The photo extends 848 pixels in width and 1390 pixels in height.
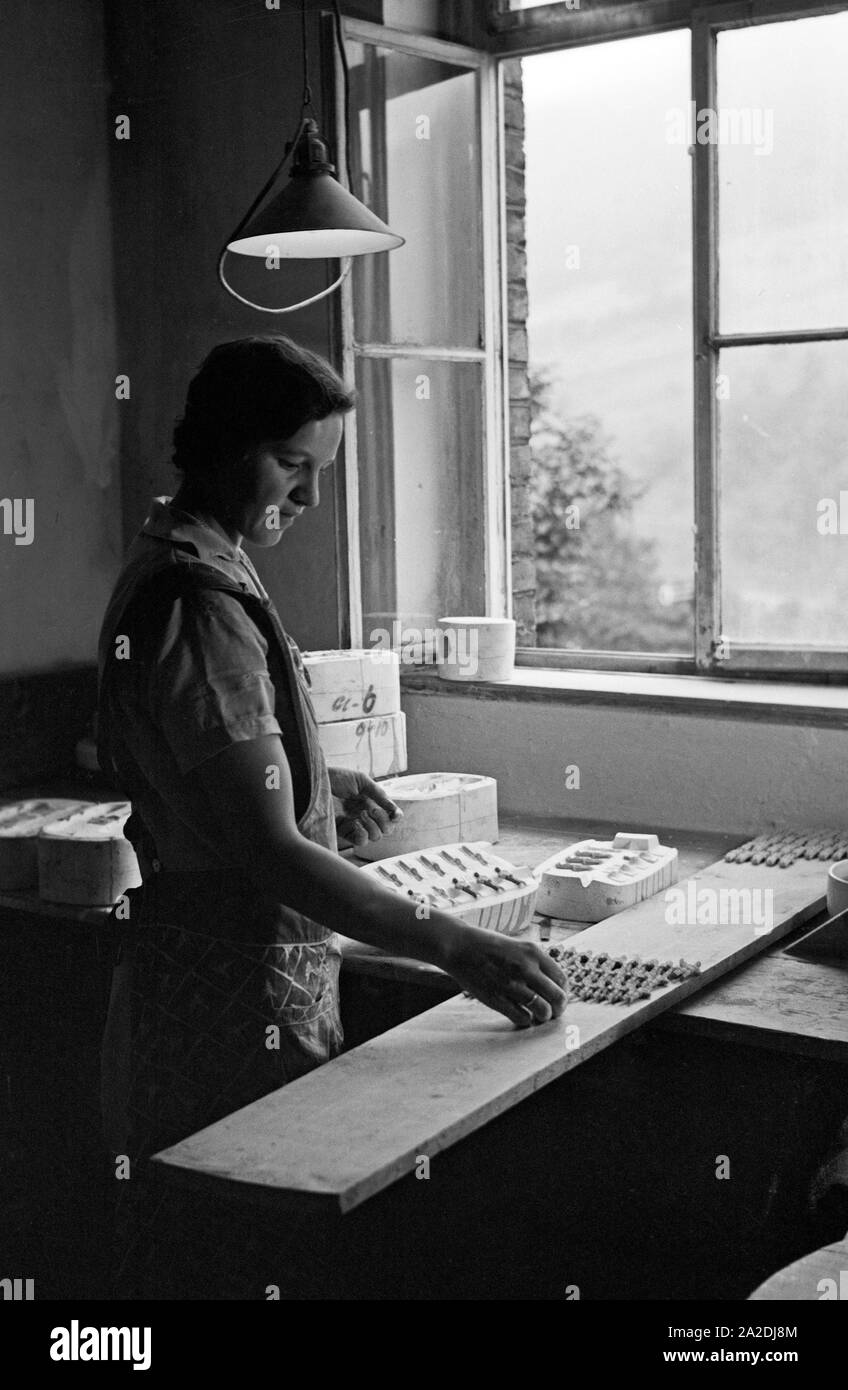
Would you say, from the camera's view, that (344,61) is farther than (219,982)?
Yes

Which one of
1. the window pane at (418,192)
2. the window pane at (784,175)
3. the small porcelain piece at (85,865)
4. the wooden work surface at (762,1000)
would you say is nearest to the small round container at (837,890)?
the wooden work surface at (762,1000)

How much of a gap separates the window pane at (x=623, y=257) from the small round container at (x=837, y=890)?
125 cm

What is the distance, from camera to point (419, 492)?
412 cm

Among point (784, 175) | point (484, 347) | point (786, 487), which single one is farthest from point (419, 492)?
point (784, 175)

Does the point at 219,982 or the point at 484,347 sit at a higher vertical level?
the point at 484,347

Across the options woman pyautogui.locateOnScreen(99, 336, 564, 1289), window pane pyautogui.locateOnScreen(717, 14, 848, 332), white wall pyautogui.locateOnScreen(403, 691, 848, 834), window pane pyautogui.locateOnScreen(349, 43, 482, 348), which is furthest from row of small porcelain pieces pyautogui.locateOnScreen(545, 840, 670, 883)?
window pane pyautogui.locateOnScreen(349, 43, 482, 348)

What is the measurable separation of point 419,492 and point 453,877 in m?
1.57

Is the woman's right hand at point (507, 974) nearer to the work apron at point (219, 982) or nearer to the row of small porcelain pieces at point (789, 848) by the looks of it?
the work apron at point (219, 982)

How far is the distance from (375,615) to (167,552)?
1897 millimetres

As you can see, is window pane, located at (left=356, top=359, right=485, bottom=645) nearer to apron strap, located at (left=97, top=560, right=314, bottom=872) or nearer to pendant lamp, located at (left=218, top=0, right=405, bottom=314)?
pendant lamp, located at (left=218, top=0, right=405, bottom=314)

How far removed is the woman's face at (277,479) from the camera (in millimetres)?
2270

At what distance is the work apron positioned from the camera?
2285 mm

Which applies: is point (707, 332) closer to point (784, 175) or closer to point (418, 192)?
point (784, 175)

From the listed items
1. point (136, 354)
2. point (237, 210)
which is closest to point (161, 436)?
point (136, 354)
